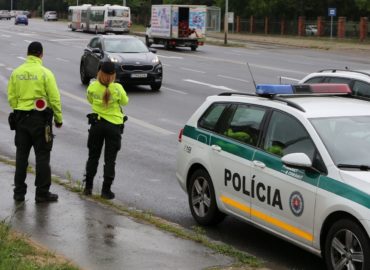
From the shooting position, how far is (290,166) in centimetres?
646

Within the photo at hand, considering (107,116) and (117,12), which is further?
(117,12)

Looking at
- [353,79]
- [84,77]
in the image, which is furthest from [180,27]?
[353,79]

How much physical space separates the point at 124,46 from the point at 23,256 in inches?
740

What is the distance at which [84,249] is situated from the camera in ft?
22.4

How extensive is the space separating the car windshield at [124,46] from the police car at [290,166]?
15972 mm

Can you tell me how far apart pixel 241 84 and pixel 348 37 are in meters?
46.2

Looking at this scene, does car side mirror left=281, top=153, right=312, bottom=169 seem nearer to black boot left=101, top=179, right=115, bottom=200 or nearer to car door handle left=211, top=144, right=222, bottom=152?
car door handle left=211, top=144, right=222, bottom=152

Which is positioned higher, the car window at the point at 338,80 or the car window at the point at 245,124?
the car window at the point at 338,80

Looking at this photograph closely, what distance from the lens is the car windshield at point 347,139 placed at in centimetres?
641

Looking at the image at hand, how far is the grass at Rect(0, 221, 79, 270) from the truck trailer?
4170 cm

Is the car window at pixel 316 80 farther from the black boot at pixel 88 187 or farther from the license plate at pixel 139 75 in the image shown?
the license plate at pixel 139 75

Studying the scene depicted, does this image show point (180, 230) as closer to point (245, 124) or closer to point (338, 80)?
point (245, 124)

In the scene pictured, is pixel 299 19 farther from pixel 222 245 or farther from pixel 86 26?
pixel 222 245

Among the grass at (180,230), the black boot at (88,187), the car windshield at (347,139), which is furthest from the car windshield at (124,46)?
the car windshield at (347,139)
